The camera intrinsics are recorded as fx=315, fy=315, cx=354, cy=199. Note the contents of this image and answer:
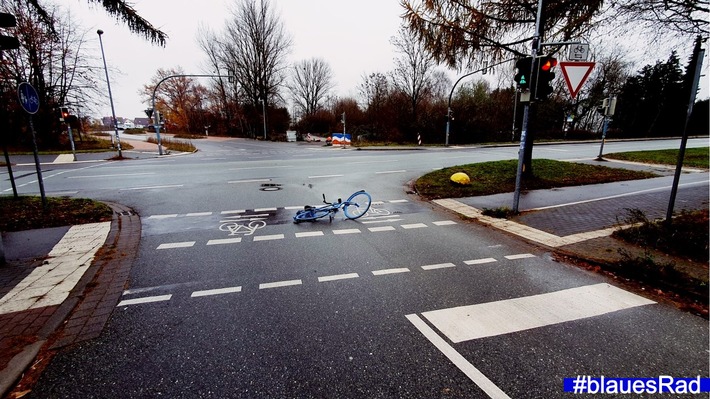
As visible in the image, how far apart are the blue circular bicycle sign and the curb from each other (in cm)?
384

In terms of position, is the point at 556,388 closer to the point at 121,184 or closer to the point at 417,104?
the point at 121,184

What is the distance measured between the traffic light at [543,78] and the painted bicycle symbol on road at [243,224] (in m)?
6.84

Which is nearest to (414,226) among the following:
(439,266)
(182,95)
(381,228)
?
(381,228)

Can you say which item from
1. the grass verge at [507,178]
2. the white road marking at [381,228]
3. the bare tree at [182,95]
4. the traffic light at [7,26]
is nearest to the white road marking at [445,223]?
the white road marking at [381,228]

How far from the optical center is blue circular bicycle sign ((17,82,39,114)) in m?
6.88

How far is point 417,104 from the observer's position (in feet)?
125

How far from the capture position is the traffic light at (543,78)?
687cm

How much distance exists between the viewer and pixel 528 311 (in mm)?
3699

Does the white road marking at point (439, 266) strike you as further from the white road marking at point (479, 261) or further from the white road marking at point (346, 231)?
the white road marking at point (346, 231)

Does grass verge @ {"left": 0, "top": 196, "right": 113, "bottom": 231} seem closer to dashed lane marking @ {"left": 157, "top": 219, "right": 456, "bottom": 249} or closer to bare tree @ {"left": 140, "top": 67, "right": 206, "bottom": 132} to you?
dashed lane marking @ {"left": 157, "top": 219, "right": 456, "bottom": 249}

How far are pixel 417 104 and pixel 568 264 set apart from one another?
116 ft

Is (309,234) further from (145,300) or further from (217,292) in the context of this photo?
(145,300)

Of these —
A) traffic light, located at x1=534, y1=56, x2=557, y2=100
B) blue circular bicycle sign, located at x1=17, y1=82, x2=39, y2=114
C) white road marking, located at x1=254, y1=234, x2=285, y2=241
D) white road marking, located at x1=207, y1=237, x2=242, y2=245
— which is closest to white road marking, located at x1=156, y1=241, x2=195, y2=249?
white road marking, located at x1=207, y1=237, x2=242, y2=245

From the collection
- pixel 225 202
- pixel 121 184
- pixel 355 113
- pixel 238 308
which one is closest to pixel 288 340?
pixel 238 308
